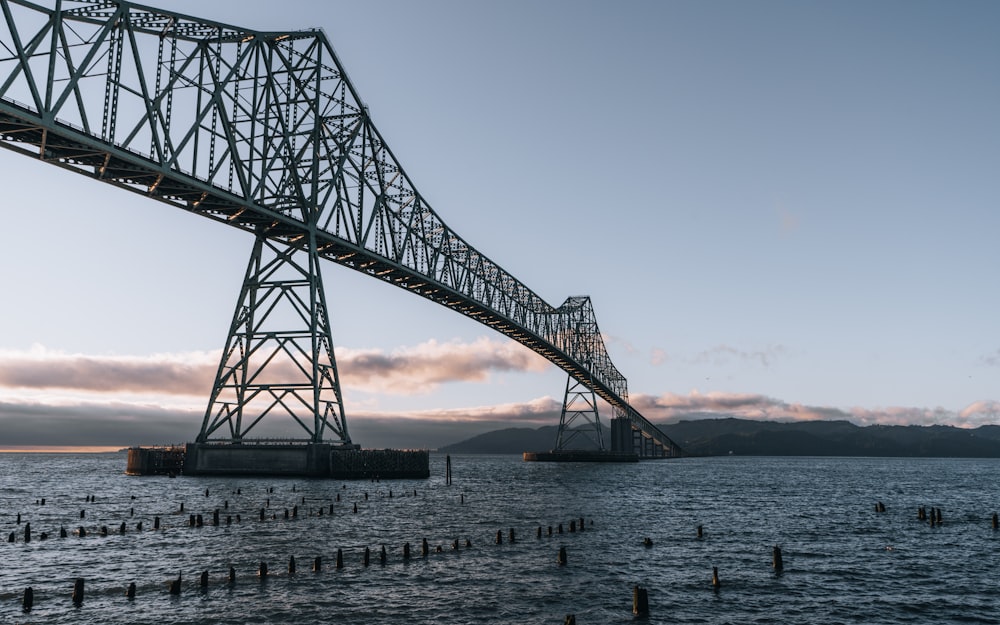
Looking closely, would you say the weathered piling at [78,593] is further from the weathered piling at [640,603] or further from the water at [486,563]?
the weathered piling at [640,603]

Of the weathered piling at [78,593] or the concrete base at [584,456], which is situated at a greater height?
the concrete base at [584,456]

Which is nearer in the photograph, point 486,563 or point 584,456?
point 486,563

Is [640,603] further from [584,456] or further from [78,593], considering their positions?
[584,456]

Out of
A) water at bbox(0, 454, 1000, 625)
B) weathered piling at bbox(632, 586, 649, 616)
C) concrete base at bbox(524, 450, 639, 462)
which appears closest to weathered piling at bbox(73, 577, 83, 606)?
water at bbox(0, 454, 1000, 625)

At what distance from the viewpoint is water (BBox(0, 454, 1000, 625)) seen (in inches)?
1066

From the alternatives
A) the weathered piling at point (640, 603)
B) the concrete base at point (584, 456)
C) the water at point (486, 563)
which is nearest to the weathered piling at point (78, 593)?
the water at point (486, 563)

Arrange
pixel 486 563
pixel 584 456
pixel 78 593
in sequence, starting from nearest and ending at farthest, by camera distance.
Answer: pixel 78 593 → pixel 486 563 → pixel 584 456

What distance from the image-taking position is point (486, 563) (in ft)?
116

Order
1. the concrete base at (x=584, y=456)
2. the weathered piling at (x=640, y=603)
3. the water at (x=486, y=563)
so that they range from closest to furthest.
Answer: the weathered piling at (x=640, y=603), the water at (x=486, y=563), the concrete base at (x=584, y=456)

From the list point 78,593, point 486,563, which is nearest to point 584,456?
point 486,563

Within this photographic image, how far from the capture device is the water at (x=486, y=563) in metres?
27.1

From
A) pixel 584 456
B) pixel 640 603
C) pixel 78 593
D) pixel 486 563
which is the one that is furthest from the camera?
pixel 584 456

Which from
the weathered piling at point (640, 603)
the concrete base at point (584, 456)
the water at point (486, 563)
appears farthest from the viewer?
the concrete base at point (584, 456)

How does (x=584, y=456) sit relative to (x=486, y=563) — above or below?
above
